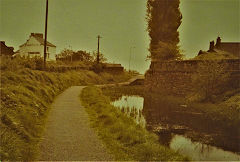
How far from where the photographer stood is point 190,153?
11594 mm

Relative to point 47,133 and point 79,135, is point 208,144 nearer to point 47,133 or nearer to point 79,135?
point 79,135

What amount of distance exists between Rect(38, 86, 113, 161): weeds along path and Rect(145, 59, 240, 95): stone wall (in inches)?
716

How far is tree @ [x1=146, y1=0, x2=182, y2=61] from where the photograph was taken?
3778 centimetres

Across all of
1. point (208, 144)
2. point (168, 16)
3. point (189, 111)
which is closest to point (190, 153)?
point (208, 144)

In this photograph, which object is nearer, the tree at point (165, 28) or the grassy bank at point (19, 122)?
the grassy bank at point (19, 122)

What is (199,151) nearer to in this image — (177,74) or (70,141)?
(70,141)

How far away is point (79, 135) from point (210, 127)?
345 inches

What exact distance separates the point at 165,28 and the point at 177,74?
7.37 metres

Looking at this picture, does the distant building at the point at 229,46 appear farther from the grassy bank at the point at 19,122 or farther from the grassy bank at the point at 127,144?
the grassy bank at the point at 127,144

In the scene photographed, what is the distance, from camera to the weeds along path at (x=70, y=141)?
8266mm

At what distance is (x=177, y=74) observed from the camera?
34.5m

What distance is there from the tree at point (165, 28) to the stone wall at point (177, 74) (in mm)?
1913

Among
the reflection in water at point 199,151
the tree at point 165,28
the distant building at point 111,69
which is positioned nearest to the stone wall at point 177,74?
the tree at point 165,28

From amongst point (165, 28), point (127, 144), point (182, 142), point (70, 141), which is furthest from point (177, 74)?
point (70, 141)
